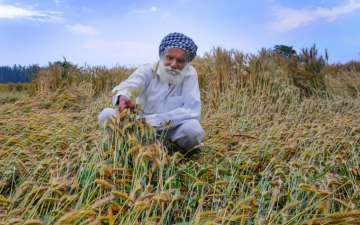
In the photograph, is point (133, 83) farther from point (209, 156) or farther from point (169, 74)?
point (209, 156)

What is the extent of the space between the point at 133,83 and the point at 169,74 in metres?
0.29

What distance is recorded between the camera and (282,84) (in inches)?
271

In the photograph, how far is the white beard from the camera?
357 cm

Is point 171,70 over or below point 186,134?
over

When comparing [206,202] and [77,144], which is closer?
[206,202]

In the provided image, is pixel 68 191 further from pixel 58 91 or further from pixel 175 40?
pixel 58 91

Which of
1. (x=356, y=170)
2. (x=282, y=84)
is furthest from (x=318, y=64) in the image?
(x=356, y=170)

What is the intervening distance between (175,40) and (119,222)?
66.2 inches

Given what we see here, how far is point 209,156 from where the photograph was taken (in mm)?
3613

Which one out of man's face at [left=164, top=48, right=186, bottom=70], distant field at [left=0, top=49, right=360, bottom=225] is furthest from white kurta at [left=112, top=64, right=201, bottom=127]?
distant field at [left=0, top=49, right=360, bottom=225]

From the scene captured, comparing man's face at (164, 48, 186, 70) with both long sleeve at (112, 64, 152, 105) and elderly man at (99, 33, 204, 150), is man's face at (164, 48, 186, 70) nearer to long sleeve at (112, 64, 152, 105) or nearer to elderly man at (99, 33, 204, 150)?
elderly man at (99, 33, 204, 150)

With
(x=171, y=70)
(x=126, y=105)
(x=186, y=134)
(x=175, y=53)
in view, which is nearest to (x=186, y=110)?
(x=186, y=134)

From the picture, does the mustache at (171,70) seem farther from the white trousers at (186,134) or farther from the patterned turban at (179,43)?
the white trousers at (186,134)

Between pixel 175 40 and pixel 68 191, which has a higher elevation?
pixel 175 40
